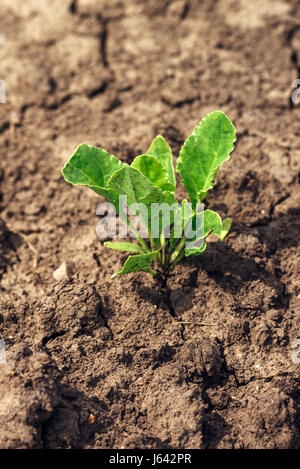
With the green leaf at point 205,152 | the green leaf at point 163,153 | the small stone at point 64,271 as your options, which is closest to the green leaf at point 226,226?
the green leaf at point 205,152

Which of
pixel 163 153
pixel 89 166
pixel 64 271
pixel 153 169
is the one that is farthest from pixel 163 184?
pixel 64 271

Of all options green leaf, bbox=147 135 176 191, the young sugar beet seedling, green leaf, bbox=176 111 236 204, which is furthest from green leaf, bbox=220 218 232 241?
green leaf, bbox=147 135 176 191

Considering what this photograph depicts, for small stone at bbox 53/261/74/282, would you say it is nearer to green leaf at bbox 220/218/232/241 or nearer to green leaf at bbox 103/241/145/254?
green leaf at bbox 103/241/145/254

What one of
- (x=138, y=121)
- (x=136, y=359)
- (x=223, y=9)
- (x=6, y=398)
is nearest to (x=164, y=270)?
(x=136, y=359)

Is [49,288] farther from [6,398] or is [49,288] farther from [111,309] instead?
[6,398]

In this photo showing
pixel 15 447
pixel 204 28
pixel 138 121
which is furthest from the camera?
pixel 204 28

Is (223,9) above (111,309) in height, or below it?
above
